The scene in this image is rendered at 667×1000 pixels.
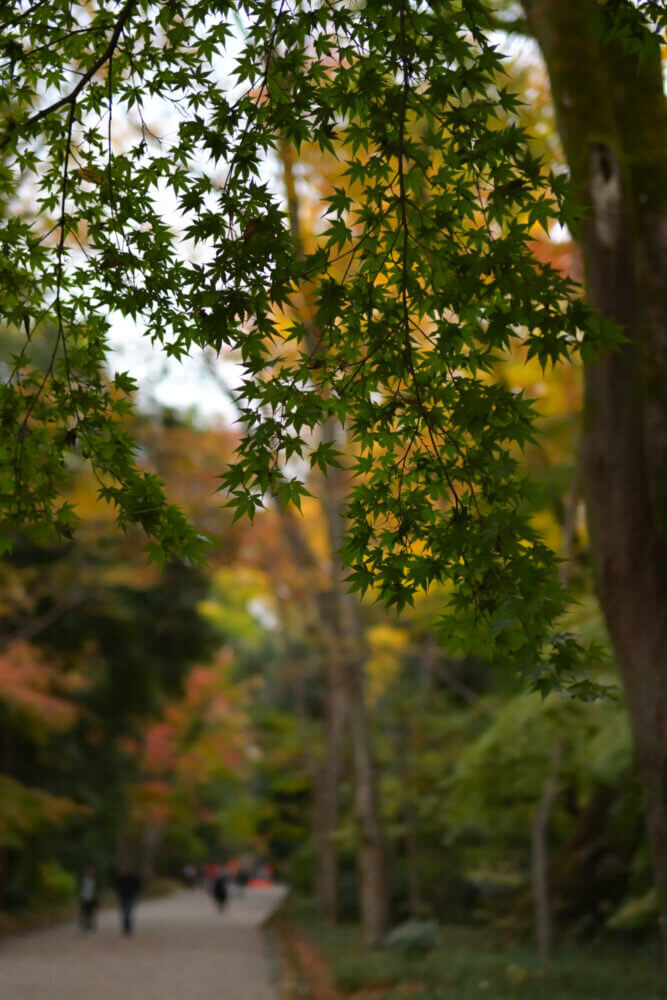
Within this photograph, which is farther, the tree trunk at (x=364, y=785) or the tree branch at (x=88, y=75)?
the tree trunk at (x=364, y=785)

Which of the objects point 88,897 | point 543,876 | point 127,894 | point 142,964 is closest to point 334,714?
point 127,894

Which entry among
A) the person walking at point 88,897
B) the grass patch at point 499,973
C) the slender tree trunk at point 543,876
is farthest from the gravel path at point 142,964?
the slender tree trunk at point 543,876

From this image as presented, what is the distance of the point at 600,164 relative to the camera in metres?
7.27

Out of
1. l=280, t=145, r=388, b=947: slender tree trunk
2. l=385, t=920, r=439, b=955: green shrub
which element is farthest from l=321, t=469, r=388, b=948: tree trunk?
l=385, t=920, r=439, b=955: green shrub

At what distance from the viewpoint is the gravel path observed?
14034 millimetres

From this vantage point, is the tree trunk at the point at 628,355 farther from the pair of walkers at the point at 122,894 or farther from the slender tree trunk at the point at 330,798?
the pair of walkers at the point at 122,894

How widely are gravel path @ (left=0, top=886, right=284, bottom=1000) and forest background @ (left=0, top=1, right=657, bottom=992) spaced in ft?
6.76

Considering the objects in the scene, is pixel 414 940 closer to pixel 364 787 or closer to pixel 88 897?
pixel 364 787

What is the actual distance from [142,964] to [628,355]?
14628 millimetres

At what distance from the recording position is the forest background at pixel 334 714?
1543 centimetres

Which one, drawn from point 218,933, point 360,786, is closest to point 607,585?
point 360,786

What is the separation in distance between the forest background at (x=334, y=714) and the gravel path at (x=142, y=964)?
206 centimetres

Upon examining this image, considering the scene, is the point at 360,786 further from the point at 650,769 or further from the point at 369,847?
the point at 650,769

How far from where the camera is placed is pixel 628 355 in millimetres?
7094
